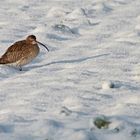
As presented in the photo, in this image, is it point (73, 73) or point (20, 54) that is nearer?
point (73, 73)

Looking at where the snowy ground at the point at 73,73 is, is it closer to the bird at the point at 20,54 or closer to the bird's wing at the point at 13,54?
the bird at the point at 20,54

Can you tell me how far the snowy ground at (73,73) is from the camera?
650 centimetres

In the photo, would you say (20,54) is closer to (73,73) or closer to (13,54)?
(13,54)

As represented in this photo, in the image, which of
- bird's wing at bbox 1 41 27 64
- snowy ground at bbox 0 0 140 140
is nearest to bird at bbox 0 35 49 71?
bird's wing at bbox 1 41 27 64

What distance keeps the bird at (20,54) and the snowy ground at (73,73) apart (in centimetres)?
15

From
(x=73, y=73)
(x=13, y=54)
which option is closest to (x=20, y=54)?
(x=13, y=54)

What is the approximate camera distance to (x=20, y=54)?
10078 mm

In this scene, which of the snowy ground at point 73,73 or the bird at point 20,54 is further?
the bird at point 20,54

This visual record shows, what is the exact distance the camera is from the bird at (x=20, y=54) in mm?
9805

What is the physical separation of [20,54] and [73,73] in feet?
4.40

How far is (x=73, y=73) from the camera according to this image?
9.07 meters

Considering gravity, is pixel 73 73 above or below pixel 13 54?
above

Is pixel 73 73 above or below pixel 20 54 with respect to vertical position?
above

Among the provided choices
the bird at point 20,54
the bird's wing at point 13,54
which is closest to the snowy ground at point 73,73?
the bird at point 20,54
